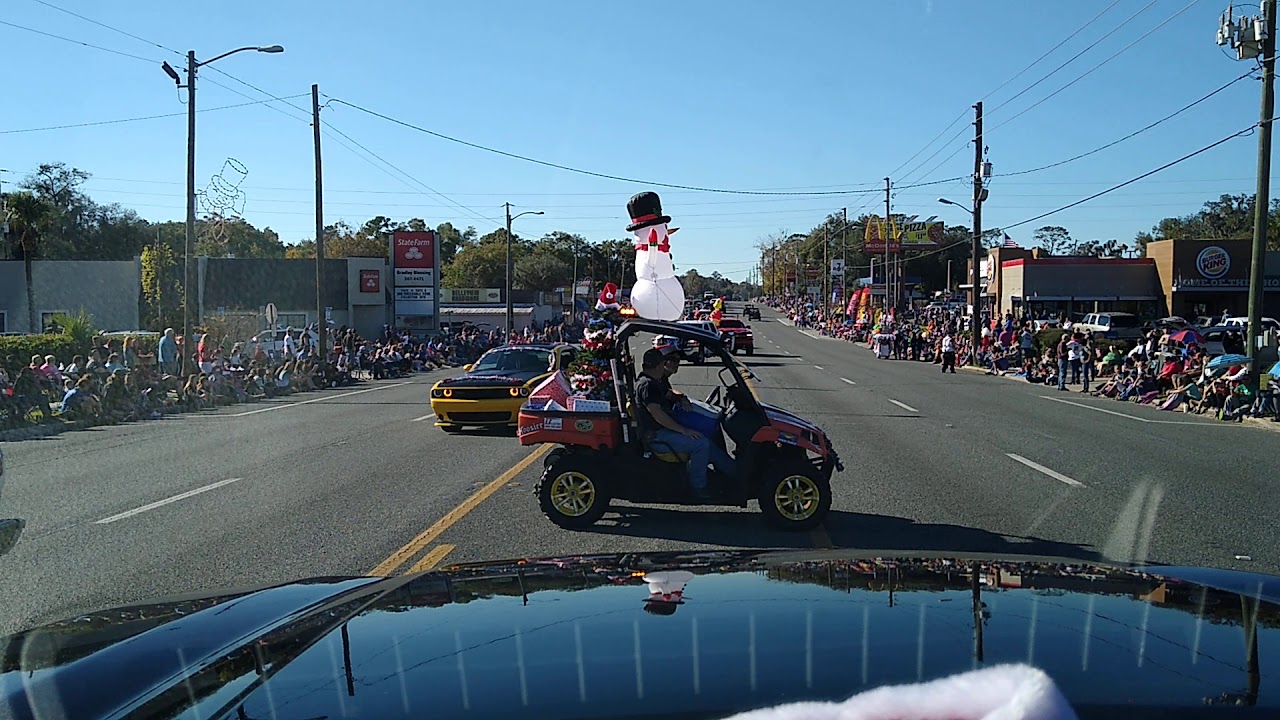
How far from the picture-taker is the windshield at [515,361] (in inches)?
769

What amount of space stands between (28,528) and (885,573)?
909 cm

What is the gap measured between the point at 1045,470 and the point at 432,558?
8.54 metres

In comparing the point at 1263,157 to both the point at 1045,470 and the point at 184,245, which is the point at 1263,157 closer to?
the point at 1045,470

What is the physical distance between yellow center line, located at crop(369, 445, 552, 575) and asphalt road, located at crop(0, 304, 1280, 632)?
40 mm

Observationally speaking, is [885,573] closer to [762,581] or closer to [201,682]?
[762,581]

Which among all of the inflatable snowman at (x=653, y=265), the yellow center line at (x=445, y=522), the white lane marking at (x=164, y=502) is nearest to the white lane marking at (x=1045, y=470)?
the inflatable snowman at (x=653, y=265)

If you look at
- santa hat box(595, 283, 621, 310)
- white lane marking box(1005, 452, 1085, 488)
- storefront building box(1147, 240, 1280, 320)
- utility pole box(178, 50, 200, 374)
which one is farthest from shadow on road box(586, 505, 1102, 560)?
storefront building box(1147, 240, 1280, 320)

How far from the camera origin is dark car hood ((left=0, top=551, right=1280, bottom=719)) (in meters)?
2.63

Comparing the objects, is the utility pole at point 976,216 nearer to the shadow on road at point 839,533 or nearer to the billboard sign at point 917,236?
the shadow on road at point 839,533

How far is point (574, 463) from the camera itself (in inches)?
390

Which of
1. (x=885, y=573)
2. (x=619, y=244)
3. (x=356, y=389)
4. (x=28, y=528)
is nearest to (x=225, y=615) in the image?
(x=885, y=573)

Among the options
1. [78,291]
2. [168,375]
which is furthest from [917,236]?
[168,375]

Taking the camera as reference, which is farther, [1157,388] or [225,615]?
[1157,388]

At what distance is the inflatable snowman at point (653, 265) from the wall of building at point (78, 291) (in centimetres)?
4963
